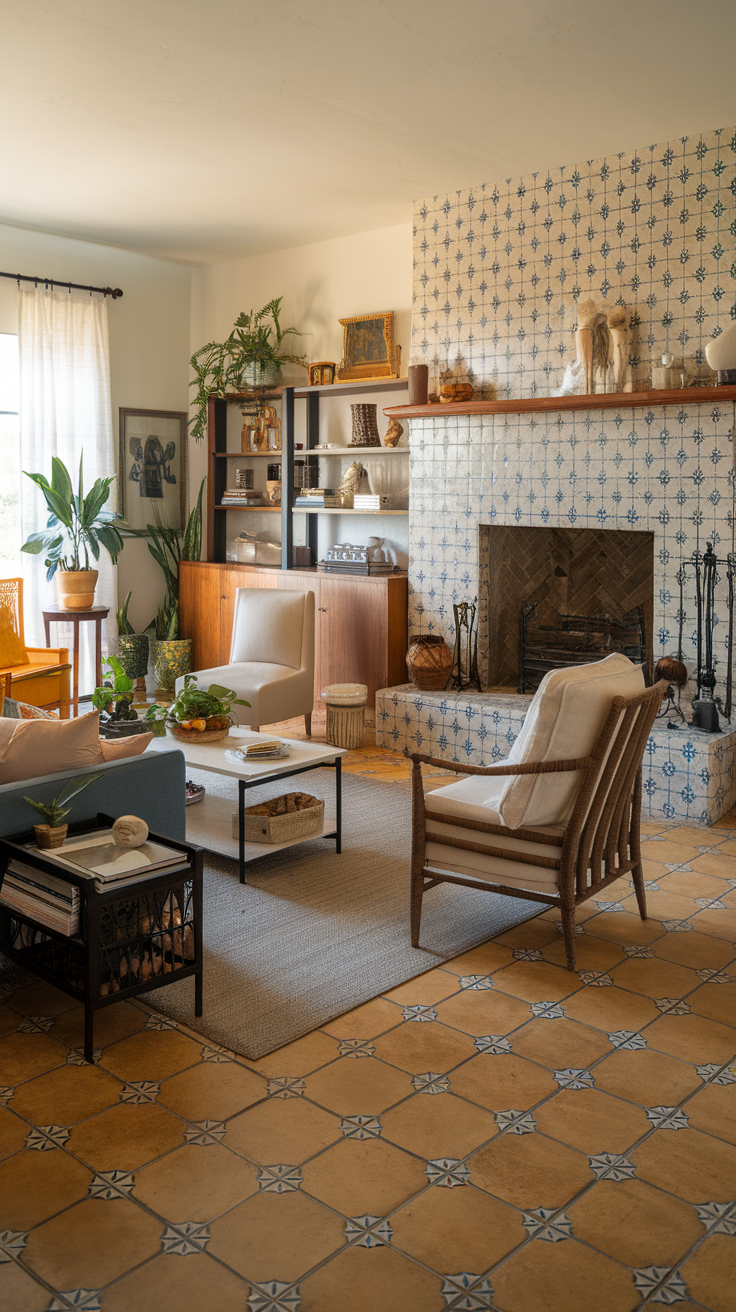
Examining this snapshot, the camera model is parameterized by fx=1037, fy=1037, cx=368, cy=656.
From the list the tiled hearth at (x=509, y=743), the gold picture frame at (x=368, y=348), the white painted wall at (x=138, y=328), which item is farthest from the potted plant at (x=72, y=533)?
the tiled hearth at (x=509, y=743)

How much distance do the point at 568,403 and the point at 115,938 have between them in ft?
12.4

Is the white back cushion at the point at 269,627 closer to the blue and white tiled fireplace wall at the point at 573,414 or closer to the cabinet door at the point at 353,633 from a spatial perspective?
the cabinet door at the point at 353,633

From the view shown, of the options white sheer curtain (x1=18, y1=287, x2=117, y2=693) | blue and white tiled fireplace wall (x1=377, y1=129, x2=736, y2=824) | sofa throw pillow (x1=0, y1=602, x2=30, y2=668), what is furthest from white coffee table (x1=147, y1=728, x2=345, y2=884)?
white sheer curtain (x1=18, y1=287, x2=117, y2=693)

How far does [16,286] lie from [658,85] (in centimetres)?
443

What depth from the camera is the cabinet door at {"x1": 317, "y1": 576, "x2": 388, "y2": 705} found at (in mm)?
6484

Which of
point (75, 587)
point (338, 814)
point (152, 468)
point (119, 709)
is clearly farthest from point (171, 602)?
point (338, 814)

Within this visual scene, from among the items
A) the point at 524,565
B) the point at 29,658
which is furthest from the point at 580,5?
the point at 29,658

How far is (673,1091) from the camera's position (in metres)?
2.68

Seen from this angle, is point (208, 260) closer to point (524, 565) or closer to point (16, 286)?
point (16, 286)

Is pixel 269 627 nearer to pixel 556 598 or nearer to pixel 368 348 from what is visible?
pixel 556 598

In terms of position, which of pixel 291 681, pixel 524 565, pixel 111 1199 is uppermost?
pixel 524 565

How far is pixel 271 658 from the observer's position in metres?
6.29

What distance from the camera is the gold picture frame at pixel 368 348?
6.74 metres

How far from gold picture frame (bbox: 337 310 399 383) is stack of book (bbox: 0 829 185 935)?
4417 mm
